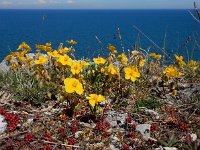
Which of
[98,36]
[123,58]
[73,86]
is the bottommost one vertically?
[98,36]

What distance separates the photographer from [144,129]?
4.25 m

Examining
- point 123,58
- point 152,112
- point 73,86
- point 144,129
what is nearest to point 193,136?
point 144,129

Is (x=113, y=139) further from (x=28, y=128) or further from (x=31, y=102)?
(x=31, y=102)

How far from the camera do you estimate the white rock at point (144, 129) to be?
417cm

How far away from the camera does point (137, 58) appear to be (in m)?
5.88

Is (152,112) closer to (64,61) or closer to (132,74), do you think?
(132,74)

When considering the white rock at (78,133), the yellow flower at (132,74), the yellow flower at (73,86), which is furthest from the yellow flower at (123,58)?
the white rock at (78,133)

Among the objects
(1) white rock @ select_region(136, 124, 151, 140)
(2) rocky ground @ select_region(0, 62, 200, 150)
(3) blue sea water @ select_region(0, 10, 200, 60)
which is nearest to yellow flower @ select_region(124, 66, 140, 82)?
(2) rocky ground @ select_region(0, 62, 200, 150)

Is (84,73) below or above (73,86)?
below

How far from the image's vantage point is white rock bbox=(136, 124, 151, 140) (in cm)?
417

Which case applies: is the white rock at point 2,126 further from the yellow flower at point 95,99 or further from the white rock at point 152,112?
the white rock at point 152,112

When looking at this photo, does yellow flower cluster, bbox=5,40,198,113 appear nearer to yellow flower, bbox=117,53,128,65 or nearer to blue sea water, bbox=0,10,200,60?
yellow flower, bbox=117,53,128,65

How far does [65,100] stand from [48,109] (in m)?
0.32

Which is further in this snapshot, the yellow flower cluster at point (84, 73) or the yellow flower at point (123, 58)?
the yellow flower at point (123, 58)
